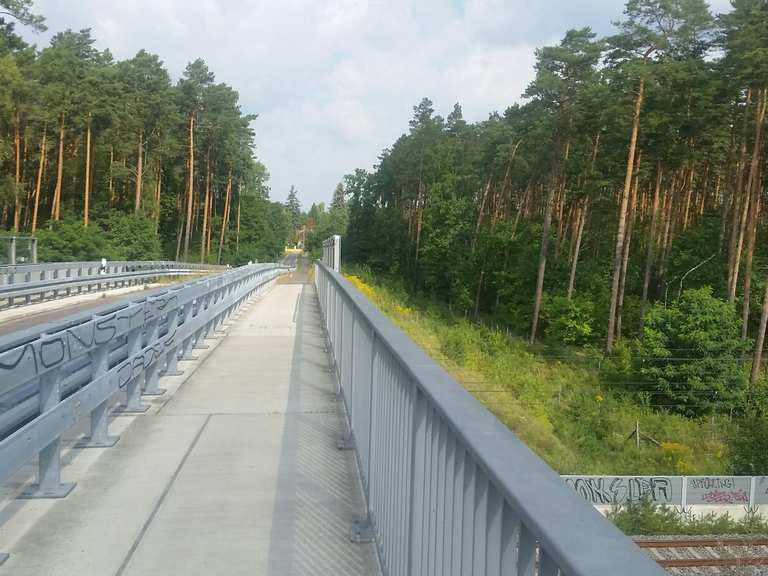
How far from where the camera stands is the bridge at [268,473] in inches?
70.7

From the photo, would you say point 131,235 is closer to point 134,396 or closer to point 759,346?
point 759,346

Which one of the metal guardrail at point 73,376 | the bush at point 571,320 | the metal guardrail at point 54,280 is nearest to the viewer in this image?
the metal guardrail at point 73,376

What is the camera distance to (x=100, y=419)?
6090mm

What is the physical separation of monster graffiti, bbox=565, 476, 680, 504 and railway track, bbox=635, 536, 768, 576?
2.75m

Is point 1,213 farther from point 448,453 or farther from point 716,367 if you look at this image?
point 448,453

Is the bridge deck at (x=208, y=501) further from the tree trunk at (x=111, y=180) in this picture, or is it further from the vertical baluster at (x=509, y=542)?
the tree trunk at (x=111, y=180)

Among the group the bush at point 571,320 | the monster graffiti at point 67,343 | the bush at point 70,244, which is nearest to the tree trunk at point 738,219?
the bush at point 571,320

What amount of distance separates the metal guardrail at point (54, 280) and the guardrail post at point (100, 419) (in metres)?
14.5

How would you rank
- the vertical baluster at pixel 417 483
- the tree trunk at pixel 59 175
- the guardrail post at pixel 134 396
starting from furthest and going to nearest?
1. the tree trunk at pixel 59 175
2. the guardrail post at pixel 134 396
3. the vertical baluster at pixel 417 483

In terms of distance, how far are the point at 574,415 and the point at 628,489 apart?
12142 mm

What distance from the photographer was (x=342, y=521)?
4.60 m

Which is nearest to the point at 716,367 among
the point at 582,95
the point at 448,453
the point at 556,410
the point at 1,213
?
the point at 556,410

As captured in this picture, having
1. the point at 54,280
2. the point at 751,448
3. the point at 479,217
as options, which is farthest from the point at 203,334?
the point at 479,217

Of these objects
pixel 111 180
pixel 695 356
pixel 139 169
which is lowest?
pixel 695 356
